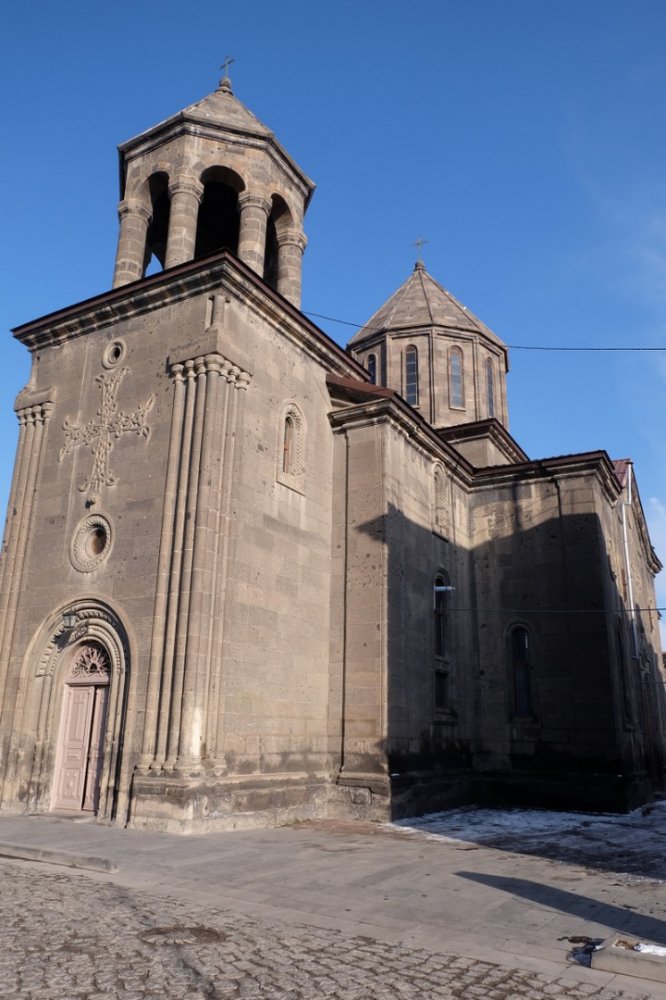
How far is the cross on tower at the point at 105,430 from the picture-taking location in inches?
600

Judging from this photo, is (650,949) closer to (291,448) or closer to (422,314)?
(291,448)

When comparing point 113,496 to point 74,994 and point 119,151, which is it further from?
point 74,994

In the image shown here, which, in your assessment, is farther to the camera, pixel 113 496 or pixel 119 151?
pixel 119 151

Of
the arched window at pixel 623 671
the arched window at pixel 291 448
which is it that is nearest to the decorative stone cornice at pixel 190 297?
the arched window at pixel 291 448

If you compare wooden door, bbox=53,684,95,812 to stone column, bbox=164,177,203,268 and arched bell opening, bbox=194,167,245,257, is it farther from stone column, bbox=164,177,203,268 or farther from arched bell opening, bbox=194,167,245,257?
arched bell opening, bbox=194,167,245,257

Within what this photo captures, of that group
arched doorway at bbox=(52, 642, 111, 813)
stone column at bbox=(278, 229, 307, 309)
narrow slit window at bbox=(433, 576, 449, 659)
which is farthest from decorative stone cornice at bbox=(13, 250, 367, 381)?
arched doorway at bbox=(52, 642, 111, 813)

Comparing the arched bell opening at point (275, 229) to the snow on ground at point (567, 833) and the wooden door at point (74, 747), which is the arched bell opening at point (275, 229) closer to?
the wooden door at point (74, 747)

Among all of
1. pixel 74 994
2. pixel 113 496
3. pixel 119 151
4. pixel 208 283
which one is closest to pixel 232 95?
pixel 119 151

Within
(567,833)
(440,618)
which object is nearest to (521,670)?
(440,618)

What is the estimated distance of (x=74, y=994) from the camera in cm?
472

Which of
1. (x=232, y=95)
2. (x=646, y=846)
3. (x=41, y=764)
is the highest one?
(x=232, y=95)

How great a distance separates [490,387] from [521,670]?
11.3m

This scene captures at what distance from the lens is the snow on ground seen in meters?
10.8

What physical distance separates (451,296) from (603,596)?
581 inches
